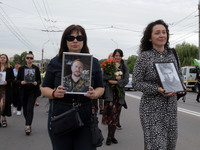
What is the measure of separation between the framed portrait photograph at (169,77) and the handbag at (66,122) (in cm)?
103

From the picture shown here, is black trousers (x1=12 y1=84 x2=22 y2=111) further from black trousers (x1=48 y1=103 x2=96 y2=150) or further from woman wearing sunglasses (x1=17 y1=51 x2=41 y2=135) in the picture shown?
black trousers (x1=48 y1=103 x2=96 y2=150)

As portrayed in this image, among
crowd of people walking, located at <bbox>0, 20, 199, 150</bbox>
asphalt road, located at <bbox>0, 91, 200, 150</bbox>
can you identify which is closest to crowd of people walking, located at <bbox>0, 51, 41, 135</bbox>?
asphalt road, located at <bbox>0, 91, 200, 150</bbox>

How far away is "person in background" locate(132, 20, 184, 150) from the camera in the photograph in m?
2.93

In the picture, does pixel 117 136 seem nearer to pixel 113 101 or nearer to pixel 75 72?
pixel 113 101

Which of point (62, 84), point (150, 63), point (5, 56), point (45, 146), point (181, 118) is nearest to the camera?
point (62, 84)

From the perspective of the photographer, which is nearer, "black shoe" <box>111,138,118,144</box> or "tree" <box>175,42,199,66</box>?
"black shoe" <box>111,138,118,144</box>

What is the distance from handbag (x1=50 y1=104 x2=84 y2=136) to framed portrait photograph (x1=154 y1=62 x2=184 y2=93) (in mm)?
1029

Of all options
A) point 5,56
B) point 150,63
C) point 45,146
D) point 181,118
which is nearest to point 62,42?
point 150,63

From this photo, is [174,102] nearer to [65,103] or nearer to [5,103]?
[65,103]

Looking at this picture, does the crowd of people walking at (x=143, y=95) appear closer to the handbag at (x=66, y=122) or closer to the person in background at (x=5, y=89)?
the handbag at (x=66, y=122)

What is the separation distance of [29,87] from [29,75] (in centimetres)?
32

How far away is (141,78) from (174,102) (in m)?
0.47

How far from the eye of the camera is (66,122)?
99.4 inches

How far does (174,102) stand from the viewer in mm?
3033
